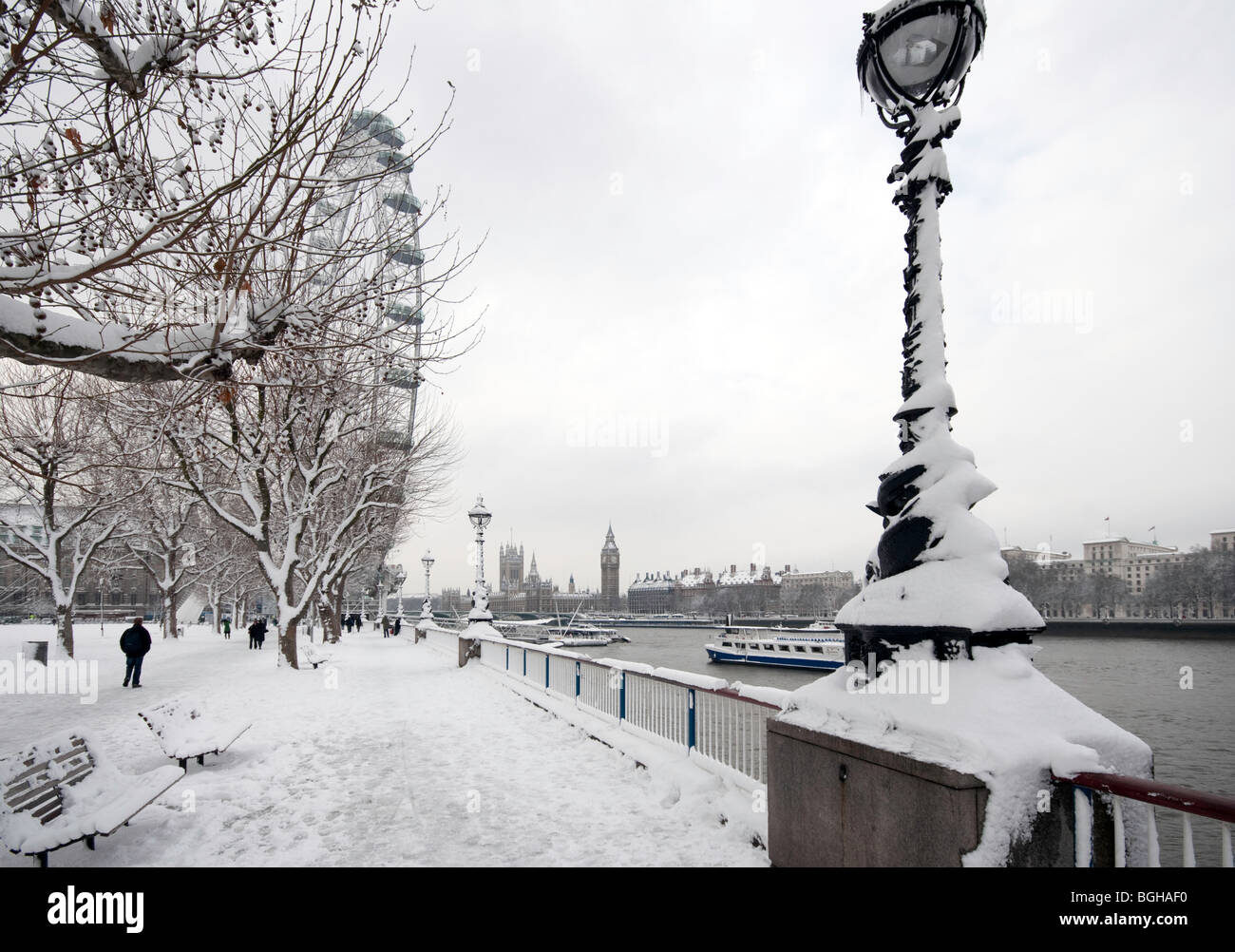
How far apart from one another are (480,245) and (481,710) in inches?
326

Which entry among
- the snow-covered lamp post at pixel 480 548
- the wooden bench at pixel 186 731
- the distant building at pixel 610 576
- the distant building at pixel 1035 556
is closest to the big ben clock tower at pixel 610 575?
the distant building at pixel 610 576

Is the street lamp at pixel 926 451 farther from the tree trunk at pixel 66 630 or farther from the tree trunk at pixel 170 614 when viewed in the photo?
the tree trunk at pixel 170 614

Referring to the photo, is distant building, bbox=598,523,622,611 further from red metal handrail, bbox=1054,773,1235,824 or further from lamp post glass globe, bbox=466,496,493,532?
red metal handrail, bbox=1054,773,1235,824

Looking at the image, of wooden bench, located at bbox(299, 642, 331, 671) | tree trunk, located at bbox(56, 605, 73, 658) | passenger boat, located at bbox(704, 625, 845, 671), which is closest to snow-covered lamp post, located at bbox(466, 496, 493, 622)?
wooden bench, located at bbox(299, 642, 331, 671)

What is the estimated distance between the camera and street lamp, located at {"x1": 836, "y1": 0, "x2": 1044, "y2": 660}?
3.57m

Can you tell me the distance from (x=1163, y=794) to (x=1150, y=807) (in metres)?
0.42

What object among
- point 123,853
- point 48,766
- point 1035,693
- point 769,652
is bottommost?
point 769,652

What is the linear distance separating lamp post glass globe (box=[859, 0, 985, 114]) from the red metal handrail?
405 centimetres

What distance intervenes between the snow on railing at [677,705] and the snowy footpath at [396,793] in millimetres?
548

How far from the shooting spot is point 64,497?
86.9 feet

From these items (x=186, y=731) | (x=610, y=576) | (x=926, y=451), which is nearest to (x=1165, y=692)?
(x=926, y=451)

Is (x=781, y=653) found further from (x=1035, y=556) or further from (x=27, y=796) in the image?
(x=1035, y=556)
